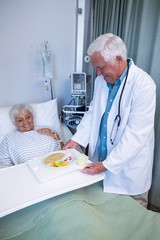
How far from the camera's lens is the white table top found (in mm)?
984

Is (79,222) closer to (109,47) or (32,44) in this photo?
(109,47)

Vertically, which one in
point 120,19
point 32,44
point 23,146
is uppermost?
point 120,19

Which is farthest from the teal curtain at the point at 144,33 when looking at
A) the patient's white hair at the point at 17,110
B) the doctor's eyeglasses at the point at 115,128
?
→ the patient's white hair at the point at 17,110

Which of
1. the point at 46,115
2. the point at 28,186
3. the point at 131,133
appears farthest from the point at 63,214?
the point at 46,115

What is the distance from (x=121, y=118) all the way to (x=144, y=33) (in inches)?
29.3

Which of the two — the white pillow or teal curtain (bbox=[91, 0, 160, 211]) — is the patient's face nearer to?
the white pillow

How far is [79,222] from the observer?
38.8 inches

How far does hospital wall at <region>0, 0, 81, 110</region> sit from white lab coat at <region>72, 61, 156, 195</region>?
0.95 meters

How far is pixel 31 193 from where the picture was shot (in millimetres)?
1043

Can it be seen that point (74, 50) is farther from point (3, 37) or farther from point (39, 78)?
point (3, 37)

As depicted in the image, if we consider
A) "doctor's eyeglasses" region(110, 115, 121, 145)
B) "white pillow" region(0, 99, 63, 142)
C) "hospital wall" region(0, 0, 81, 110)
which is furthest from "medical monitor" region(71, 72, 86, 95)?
"doctor's eyeglasses" region(110, 115, 121, 145)

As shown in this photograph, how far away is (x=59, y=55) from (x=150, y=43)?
1.12 m

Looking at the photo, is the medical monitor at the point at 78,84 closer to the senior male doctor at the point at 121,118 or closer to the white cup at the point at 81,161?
the senior male doctor at the point at 121,118

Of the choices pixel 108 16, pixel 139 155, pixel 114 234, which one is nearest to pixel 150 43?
pixel 108 16
